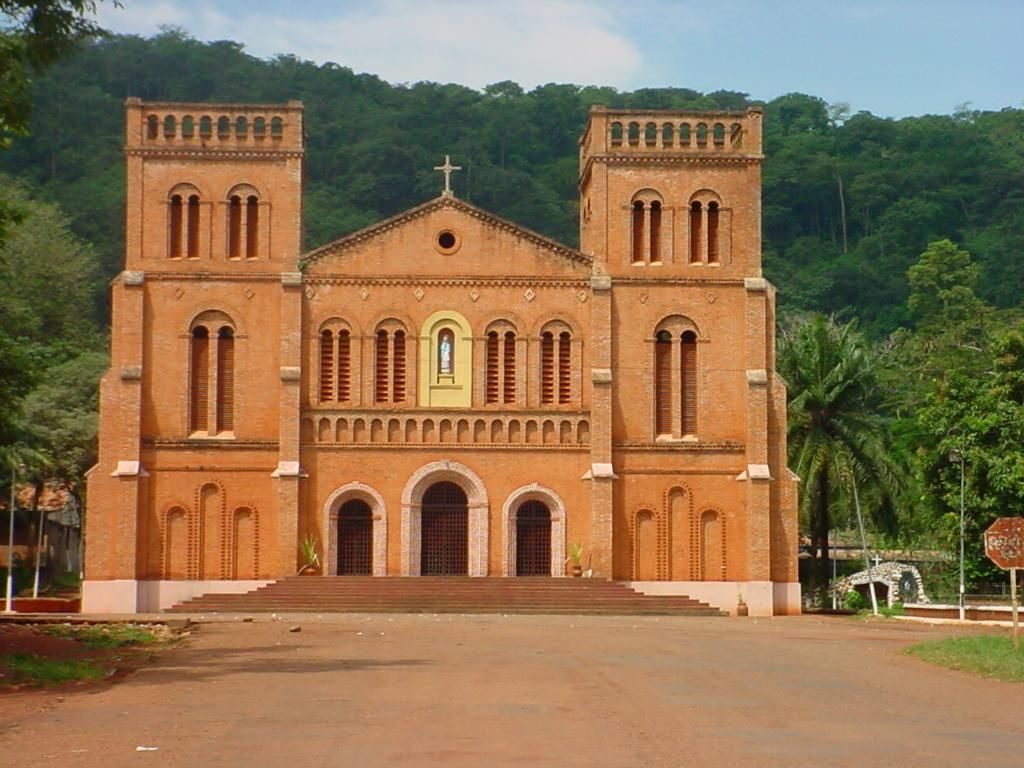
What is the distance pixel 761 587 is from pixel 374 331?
12.2 meters

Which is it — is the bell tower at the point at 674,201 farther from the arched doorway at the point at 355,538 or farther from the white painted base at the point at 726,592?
the arched doorway at the point at 355,538

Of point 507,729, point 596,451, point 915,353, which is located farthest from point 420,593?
point 915,353

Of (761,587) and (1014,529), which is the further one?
(761,587)

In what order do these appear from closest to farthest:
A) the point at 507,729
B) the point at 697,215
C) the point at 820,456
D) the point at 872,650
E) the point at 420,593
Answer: the point at 507,729 → the point at 872,650 → the point at 420,593 → the point at 697,215 → the point at 820,456

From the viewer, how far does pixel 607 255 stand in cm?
4484

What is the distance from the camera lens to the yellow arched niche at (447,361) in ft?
146

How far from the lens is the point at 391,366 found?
4447cm

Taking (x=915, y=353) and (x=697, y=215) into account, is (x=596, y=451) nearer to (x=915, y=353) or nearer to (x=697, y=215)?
(x=697, y=215)

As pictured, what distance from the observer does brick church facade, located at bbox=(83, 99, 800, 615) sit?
43.8m

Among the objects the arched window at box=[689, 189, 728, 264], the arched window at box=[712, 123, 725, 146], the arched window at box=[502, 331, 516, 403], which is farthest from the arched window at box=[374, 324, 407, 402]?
the arched window at box=[712, 123, 725, 146]

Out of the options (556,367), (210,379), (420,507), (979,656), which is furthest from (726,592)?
(979,656)

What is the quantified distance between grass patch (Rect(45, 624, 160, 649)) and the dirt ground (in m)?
1.14

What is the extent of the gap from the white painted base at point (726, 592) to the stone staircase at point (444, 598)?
692 mm

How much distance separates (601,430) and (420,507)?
205 inches
